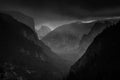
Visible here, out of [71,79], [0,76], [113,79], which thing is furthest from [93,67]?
[0,76]

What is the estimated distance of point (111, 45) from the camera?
198000mm

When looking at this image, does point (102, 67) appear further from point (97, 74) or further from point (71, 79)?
point (71, 79)

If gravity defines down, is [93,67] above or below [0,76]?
above

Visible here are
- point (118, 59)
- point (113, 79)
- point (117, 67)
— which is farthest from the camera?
point (118, 59)

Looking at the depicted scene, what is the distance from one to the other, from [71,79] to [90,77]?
23253mm

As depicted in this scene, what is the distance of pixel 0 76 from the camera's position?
187 m

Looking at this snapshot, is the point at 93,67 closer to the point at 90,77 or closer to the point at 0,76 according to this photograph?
the point at 90,77

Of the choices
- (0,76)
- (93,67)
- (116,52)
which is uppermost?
(116,52)

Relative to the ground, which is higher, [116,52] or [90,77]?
[116,52]

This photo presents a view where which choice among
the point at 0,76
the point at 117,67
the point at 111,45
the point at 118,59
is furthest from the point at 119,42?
the point at 0,76

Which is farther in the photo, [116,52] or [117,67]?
[116,52]

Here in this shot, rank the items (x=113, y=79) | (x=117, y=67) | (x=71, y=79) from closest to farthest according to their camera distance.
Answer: (x=113, y=79) < (x=117, y=67) < (x=71, y=79)

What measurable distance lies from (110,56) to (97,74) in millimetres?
26818

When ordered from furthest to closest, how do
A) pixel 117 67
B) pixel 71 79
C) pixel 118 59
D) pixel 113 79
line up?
pixel 71 79 → pixel 118 59 → pixel 117 67 → pixel 113 79
